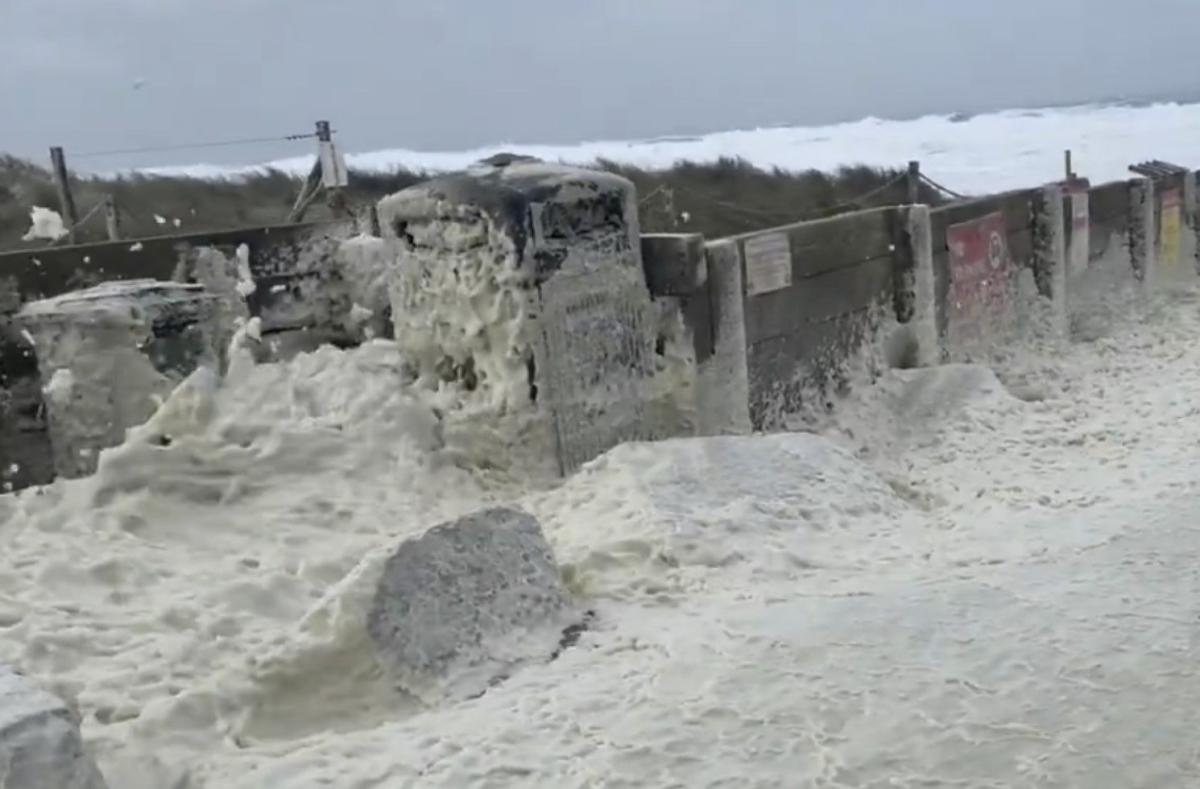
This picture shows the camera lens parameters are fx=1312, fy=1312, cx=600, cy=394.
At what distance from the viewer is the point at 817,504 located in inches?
195

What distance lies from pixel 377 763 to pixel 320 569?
52.1 inches

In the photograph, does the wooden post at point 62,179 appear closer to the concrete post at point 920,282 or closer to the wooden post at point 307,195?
the wooden post at point 307,195

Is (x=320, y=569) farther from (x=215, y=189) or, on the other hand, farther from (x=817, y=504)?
(x=215, y=189)

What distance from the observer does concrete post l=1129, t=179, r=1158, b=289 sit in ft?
35.8

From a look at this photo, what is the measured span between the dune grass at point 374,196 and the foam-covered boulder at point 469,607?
14.4 meters

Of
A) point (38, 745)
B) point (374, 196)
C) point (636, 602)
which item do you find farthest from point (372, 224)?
point (374, 196)

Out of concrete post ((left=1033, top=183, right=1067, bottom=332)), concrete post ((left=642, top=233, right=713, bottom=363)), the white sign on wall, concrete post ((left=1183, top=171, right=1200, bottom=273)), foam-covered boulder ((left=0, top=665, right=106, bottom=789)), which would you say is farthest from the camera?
concrete post ((left=1183, top=171, right=1200, bottom=273))

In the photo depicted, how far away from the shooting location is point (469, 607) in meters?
3.71

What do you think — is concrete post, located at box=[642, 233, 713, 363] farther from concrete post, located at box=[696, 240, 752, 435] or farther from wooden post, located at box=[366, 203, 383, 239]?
wooden post, located at box=[366, 203, 383, 239]

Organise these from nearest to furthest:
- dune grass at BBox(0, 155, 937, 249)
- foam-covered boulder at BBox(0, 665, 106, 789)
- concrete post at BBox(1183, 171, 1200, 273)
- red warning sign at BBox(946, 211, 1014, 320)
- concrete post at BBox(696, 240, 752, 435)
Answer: foam-covered boulder at BBox(0, 665, 106, 789)
concrete post at BBox(696, 240, 752, 435)
red warning sign at BBox(946, 211, 1014, 320)
concrete post at BBox(1183, 171, 1200, 273)
dune grass at BBox(0, 155, 937, 249)

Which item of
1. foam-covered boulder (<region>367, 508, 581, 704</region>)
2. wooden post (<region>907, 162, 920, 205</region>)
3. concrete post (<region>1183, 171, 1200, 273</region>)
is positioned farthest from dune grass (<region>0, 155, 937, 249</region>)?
foam-covered boulder (<region>367, 508, 581, 704</region>)

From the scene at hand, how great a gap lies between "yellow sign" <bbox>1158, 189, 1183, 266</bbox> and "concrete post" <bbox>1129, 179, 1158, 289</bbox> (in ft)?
1.68

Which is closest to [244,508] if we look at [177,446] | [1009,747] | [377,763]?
[177,446]

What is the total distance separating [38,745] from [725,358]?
4.12 meters
